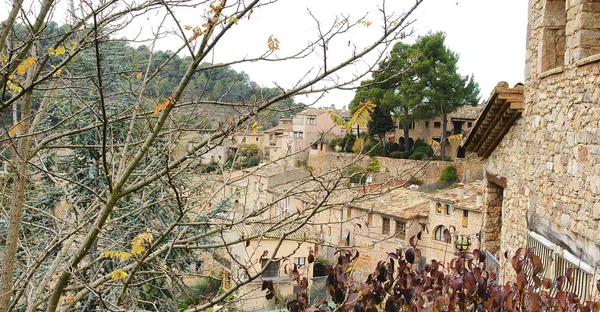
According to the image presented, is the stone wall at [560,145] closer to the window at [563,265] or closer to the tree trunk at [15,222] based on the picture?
the window at [563,265]

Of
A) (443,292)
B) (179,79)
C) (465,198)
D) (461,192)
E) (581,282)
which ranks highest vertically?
(179,79)

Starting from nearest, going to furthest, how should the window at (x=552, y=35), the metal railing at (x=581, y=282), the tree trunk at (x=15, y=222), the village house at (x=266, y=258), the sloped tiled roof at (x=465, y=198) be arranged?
the village house at (x=266, y=258) < the metal railing at (x=581, y=282) < the tree trunk at (x=15, y=222) < the window at (x=552, y=35) < the sloped tiled roof at (x=465, y=198)

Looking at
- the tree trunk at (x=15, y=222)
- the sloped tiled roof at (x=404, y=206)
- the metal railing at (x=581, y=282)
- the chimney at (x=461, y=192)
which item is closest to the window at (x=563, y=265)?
the metal railing at (x=581, y=282)

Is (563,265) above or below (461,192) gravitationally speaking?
above

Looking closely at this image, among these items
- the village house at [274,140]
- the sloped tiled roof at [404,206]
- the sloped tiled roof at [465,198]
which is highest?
the village house at [274,140]

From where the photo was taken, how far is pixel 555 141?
462 centimetres

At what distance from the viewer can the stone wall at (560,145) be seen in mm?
3904

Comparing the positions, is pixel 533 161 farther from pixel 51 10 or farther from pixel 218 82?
pixel 51 10

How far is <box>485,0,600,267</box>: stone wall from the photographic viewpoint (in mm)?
3904

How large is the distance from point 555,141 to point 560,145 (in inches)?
5.0

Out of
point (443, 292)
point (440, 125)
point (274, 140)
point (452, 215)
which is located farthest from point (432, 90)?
point (443, 292)

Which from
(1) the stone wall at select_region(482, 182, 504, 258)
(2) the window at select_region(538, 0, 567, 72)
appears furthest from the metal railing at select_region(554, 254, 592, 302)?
(1) the stone wall at select_region(482, 182, 504, 258)

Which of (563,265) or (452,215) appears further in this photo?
(452,215)

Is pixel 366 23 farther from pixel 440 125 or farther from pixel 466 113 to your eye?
pixel 466 113
